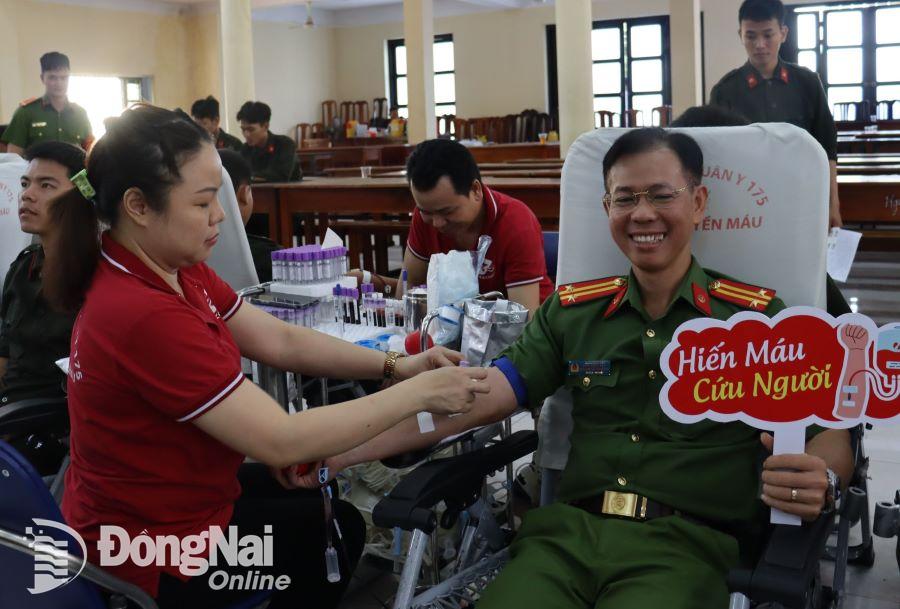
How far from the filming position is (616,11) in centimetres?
1267

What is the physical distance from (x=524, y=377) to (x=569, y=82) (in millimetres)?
5657

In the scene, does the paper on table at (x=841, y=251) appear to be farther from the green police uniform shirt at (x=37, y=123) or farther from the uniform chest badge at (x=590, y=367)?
the green police uniform shirt at (x=37, y=123)

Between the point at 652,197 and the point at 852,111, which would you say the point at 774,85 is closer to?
the point at 652,197

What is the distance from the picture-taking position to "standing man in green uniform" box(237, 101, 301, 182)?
19.2 ft

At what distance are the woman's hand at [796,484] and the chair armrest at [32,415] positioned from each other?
1392 millimetres

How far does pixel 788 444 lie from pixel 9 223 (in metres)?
2.32

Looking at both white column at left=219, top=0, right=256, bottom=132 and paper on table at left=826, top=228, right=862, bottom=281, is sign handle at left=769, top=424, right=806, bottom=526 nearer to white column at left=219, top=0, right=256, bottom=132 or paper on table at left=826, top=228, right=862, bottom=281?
paper on table at left=826, top=228, right=862, bottom=281

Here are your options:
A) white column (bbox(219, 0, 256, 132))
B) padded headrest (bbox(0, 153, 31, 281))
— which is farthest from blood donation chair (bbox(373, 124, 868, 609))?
white column (bbox(219, 0, 256, 132))

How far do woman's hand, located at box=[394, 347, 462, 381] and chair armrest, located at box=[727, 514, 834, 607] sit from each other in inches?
25.6

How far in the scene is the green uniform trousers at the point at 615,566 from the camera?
1398 mm

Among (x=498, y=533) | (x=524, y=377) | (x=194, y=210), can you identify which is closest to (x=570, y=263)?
(x=524, y=377)

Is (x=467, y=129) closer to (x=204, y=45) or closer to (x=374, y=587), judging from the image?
(x=204, y=45)

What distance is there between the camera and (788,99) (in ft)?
11.5

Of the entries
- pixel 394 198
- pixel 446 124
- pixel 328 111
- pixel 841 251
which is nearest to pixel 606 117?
pixel 446 124
